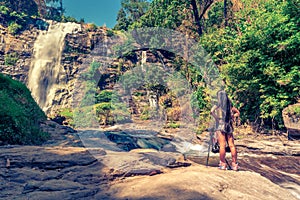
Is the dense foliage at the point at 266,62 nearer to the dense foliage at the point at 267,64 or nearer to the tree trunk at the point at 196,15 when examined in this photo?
the dense foliage at the point at 267,64

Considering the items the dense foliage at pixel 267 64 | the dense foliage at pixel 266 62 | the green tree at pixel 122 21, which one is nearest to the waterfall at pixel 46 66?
the green tree at pixel 122 21

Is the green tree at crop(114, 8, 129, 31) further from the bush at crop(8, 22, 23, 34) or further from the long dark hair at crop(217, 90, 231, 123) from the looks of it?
the long dark hair at crop(217, 90, 231, 123)

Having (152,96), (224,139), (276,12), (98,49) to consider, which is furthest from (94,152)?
(98,49)

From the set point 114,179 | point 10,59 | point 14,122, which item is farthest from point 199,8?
point 114,179

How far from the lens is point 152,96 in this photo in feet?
89.2

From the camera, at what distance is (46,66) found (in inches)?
1286

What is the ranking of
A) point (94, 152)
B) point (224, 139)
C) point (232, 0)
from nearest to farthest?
point (224, 139)
point (94, 152)
point (232, 0)

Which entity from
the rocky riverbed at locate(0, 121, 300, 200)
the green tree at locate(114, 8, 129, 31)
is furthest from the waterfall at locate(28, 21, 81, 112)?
the rocky riverbed at locate(0, 121, 300, 200)

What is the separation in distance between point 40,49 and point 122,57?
402 inches

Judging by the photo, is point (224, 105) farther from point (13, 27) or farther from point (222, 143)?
point (13, 27)

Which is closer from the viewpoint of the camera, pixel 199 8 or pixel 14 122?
pixel 14 122

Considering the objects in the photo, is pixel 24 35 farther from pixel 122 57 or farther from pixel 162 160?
pixel 162 160

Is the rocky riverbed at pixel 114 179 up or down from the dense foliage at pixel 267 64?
down

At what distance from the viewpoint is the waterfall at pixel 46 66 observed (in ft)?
105
